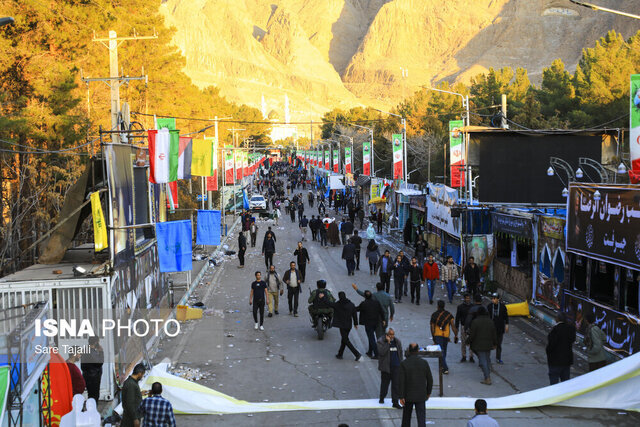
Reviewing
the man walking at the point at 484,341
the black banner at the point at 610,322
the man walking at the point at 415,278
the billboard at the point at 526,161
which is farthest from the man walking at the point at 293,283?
the billboard at the point at 526,161

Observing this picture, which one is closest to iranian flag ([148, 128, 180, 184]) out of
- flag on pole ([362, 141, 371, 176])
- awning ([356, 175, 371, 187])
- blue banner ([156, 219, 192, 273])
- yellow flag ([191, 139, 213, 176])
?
blue banner ([156, 219, 192, 273])

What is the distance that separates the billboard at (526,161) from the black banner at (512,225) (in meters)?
1.34

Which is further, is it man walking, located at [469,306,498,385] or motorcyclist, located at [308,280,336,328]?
motorcyclist, located at [308,280,336,328]

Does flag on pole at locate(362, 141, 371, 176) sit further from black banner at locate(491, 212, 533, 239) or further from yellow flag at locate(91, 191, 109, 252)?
yellow flag at locate(91, 191, 109, 252)

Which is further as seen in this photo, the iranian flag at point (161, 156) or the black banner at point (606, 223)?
the iranian flag at point (161, 156)

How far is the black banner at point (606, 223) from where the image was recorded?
13617mm

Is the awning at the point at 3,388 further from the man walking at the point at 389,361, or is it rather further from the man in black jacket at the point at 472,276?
the man in black jacket at the point at 472,276

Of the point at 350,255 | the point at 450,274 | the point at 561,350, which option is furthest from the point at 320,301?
the point at 350,255

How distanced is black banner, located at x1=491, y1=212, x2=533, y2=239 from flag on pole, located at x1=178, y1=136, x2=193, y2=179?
10360 millimetres

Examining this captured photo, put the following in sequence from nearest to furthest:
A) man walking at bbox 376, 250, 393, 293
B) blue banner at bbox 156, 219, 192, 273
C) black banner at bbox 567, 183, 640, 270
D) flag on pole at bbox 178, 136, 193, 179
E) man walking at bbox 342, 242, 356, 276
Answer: black banner at bbox 567, 183, 640, 270 → blue banner at bbox 156, 219, 192, 273 → man walking at bbox 376, 250, 393, 293 → flag on pole at bbox 178, 136, 193, 179 → man walking at bbox 342, 242, 356, 276

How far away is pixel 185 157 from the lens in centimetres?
2505

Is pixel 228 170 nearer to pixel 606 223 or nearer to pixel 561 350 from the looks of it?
pixel 606 223

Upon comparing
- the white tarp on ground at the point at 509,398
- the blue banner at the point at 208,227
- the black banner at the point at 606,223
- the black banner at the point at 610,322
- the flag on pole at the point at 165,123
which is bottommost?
the white tarp on ground at the point at 509,398

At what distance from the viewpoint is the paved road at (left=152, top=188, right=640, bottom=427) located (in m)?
10.8
